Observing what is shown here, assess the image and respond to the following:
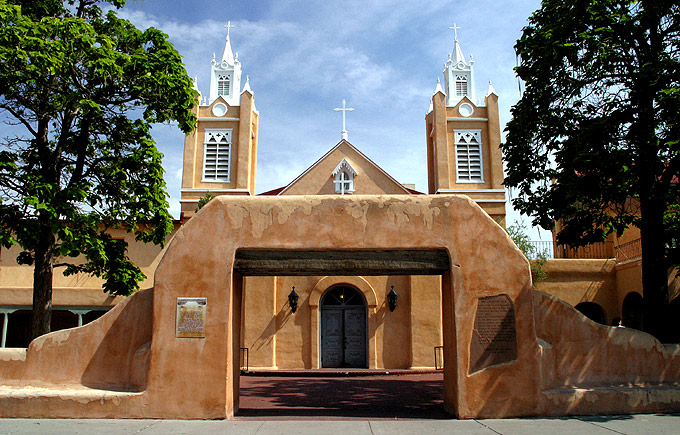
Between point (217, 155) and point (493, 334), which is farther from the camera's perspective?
point (217, 155)

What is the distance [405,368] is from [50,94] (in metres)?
13.6

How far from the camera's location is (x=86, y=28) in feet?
39.2

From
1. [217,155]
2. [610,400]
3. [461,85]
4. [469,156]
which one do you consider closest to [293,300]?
[217,155]

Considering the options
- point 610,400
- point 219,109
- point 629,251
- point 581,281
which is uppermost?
point 219,109

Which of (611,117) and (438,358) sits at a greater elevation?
(611,117)

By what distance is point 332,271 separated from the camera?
9594mm

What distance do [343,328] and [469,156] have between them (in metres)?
9.38

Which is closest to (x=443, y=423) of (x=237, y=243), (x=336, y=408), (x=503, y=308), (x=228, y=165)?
(x=503, y=308)

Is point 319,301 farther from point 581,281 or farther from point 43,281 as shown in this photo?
point 581,281

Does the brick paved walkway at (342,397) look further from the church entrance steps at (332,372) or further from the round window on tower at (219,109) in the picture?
the round window on tower at (219,109)

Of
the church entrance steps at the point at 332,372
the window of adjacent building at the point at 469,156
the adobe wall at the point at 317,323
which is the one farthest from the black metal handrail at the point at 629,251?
the church entrance steps at the point at 332,372

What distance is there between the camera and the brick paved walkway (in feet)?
32.2

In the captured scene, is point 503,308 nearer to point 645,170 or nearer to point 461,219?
point 461,219

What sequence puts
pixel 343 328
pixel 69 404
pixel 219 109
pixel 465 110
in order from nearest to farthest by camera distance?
pixel 69 404 < pixel 343 328 < pixel 465 110 < pixel 219 109
